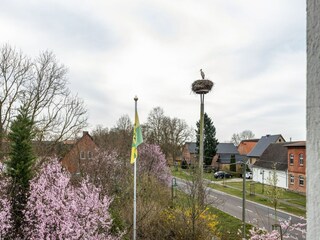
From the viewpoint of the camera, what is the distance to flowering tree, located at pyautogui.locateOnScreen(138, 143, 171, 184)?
23.5 m

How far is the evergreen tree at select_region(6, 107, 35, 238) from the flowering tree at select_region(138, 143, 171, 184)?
12760mm

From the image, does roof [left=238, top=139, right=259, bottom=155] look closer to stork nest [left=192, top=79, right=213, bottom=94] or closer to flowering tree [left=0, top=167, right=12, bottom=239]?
stork nest [left=192, top=79, right=213, bottom=94]

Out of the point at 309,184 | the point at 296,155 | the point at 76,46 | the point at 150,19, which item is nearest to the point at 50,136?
the point at 76,46

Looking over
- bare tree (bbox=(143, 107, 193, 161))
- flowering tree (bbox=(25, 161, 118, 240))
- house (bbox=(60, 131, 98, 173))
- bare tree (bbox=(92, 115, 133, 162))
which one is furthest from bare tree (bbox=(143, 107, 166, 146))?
flowering tree (bbox=(25, 161, 118, 240))

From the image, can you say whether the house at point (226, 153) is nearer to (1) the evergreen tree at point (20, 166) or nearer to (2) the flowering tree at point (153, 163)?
(2) the flowering tree at point (153, 163)

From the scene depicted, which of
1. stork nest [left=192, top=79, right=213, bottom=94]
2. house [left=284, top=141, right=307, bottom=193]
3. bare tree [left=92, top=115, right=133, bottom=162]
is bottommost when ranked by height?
house [left=284, top=141, right=307, bottom=193]

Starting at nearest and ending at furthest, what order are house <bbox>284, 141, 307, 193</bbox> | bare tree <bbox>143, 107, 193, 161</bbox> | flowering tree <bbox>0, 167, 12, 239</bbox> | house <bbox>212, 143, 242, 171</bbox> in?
flowering tree <bbox>0, 167, 12, 239</bbox> < house <bbox>284, 141, 307, 193</bbox> < bare tree <bbox>143, 107, 193, 161</bbox> < house <bbox>212, 143, 242, 171</bbox>

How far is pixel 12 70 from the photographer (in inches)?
796

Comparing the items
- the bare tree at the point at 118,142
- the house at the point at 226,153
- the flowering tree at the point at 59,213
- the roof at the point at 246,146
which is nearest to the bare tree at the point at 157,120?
the bare tree at the point at 118,142

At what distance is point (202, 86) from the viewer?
13.6m

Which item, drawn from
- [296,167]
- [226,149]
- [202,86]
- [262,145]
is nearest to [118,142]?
[202,86]

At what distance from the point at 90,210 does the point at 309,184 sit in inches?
320

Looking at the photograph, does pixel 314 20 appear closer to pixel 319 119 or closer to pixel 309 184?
pixel 319 119

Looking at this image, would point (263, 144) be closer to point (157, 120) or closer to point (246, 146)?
point (246, 146)
